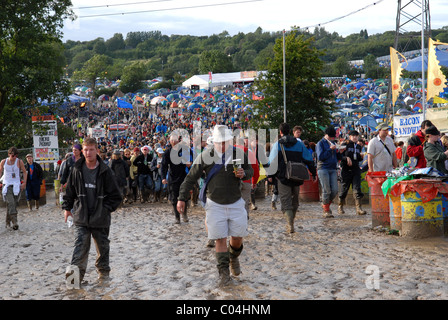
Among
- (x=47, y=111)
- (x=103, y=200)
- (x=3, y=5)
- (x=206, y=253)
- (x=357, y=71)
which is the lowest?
(x=206, y=253)

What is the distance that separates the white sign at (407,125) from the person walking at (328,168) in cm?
819

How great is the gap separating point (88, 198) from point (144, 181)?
36.9 feet

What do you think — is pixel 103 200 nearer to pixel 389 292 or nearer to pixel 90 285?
pixel 90 285

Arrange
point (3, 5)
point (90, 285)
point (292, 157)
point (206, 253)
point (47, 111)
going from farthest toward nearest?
point (47, 111) < point (3, 5) < point (292, 157) < point (206, 253) < point (90, 285)

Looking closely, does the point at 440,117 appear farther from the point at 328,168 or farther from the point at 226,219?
the point at 226,219

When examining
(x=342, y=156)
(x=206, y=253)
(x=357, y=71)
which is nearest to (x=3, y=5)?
(x=342, y=156)

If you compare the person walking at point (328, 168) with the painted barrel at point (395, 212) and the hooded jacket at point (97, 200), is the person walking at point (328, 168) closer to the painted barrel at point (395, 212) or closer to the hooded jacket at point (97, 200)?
the painted barrel at point (395, 212)

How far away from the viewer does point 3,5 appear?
25844mm

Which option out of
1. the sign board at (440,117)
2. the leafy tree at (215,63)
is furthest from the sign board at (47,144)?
the leafy tree at (215,63)

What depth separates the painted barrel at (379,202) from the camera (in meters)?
10.3

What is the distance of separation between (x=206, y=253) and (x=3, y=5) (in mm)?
20613

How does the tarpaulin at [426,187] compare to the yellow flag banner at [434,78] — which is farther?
the yellow flag banner at [434,78]

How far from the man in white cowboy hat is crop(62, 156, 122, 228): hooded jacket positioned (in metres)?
0.81
